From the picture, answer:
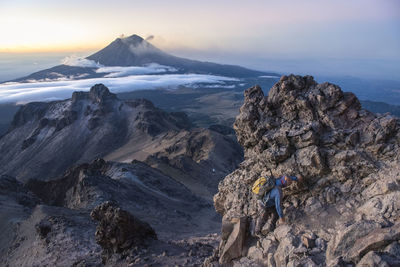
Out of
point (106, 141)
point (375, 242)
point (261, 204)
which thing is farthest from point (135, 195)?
point (106, 141)

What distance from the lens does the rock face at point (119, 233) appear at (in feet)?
36.6

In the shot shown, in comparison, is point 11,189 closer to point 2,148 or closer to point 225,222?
point 225,222

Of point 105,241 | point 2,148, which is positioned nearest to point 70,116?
point 2,148

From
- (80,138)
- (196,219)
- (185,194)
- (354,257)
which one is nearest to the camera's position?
(354,257)

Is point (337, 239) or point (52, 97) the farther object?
point (52, 97)

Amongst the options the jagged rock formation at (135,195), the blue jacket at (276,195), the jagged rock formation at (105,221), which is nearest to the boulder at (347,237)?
the blue jacket at (276,195)

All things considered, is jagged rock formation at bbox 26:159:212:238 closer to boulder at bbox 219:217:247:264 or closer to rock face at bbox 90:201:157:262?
rock face at bbox 90:201:157:262

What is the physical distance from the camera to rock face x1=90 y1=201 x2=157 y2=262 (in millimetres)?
11156

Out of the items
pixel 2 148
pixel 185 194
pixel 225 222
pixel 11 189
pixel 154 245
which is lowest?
pixel 2 148

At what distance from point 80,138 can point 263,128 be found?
6567 cm

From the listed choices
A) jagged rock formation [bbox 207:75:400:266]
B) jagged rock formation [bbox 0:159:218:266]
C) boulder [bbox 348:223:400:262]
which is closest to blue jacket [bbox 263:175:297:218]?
jagged rock formation [bbox 207:75:400:266]

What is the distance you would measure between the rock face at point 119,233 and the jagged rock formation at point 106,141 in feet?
89.8

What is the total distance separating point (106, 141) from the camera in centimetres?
6838

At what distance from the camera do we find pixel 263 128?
9852mm
